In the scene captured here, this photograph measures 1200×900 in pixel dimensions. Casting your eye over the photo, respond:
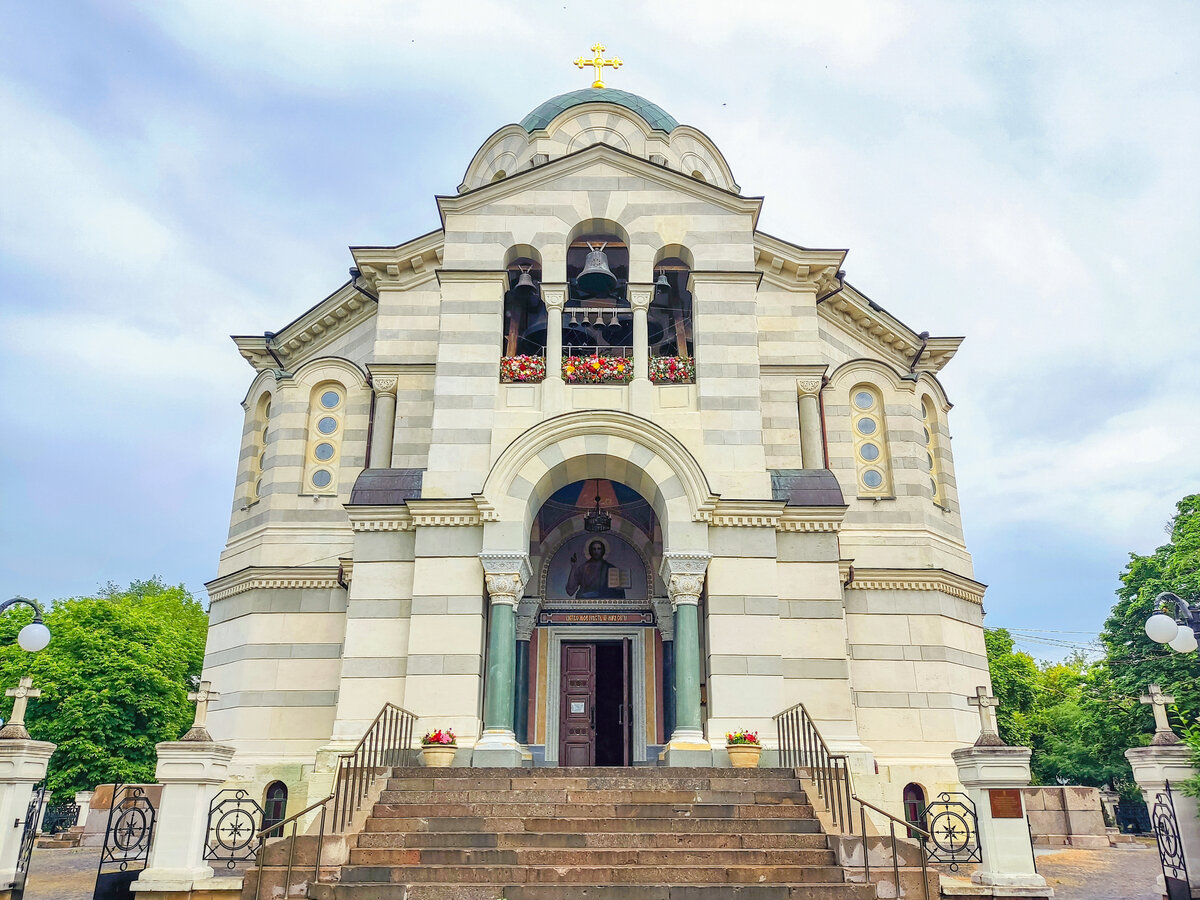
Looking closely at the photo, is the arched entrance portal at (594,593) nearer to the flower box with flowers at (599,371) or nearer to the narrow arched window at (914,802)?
the flower box with flowers at (599,371)

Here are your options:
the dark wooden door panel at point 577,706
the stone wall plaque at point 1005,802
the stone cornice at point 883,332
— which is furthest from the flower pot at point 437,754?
the stone cornice at point 883,332

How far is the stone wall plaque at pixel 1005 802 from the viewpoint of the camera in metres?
11.2

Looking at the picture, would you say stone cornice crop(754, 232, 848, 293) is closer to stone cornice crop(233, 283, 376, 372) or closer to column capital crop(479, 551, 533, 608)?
stone cornice crop(233, 283, 376, 372)

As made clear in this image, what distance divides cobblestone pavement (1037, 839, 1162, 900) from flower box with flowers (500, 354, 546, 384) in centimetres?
1130

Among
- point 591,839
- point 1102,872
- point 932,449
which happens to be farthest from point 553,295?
point 1102,872

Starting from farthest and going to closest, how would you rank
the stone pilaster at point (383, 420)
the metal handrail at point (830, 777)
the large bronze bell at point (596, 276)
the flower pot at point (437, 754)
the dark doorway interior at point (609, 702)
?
the stone pilaster at point (383, 420)
the dark doorway interior at point (609, 702)
the large bronze bell at point (596, 276)
the flower pot at point (437, 754)
the metal handrail at point (830, 777)

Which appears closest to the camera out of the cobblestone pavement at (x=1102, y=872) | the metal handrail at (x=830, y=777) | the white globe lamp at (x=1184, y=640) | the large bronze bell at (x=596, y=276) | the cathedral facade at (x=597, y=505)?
the metal handrail at (x=830, y=777)

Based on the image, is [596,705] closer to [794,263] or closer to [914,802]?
[914,802]

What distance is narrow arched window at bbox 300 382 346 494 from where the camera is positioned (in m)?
21.3

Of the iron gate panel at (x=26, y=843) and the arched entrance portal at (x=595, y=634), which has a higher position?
the arched entrance portal at (x=595, y=634)

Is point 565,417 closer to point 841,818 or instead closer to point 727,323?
point 727,323

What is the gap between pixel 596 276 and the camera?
18078 mm

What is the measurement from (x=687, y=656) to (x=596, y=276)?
7341 mm

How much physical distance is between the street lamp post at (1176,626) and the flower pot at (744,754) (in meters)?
5.63
